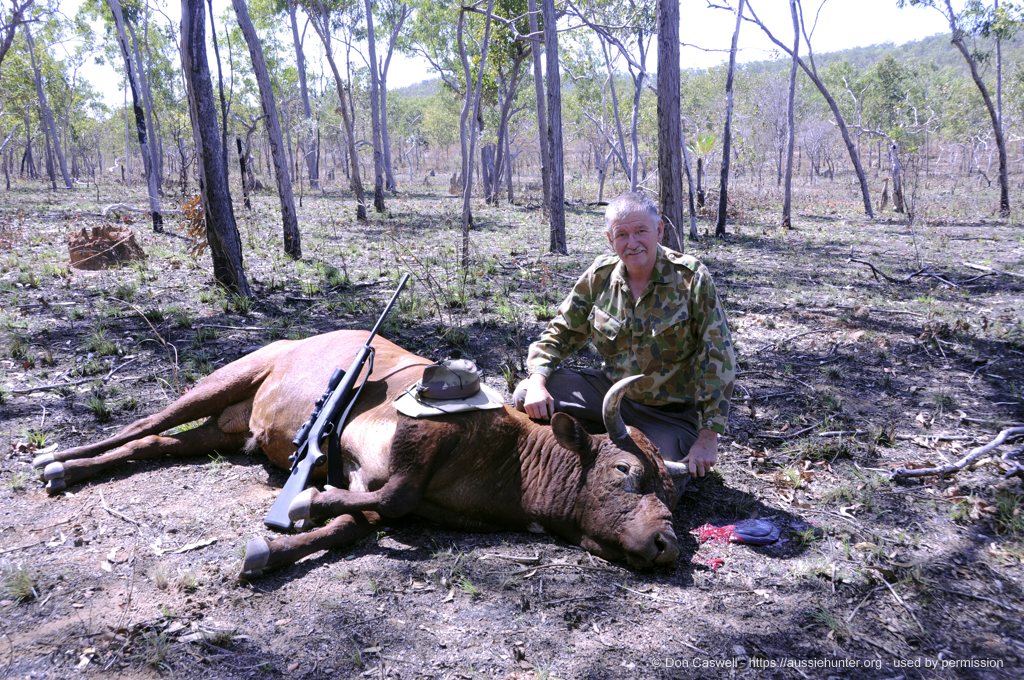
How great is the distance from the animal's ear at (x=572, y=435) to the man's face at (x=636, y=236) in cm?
107

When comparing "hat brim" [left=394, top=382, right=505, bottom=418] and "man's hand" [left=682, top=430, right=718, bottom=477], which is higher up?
"hat brim" [left=394, top=382, right=505, bottom=418]

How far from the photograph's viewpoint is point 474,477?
11.7ft

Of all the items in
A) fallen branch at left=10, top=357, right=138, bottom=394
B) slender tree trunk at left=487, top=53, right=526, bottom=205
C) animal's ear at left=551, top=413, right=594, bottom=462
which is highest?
slender tree trunk at left=487, top=53, right=526, bottom=205

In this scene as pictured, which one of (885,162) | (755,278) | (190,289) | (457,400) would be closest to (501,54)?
(755,278)

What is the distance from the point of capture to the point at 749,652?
271 cm

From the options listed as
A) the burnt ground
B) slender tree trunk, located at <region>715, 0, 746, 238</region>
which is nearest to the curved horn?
the burnt ground

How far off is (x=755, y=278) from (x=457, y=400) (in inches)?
345

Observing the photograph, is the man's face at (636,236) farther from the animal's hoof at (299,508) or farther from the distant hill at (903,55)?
the distant hill at (903,55)

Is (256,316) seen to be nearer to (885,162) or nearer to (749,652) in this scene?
(749,652)

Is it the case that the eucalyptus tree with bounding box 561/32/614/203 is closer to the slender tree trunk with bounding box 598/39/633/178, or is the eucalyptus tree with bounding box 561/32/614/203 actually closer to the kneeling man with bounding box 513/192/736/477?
the slender tree trunk with bounding box 598/39/633/178

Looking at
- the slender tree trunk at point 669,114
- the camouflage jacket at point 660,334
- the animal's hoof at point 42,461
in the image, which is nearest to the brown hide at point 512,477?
the camouflage jacket at point 660,334

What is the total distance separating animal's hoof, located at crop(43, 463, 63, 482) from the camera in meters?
4.12

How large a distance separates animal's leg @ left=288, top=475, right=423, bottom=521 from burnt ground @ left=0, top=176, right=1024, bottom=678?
0.71ft

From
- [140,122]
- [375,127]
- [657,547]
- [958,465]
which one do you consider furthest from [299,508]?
[375,127]
